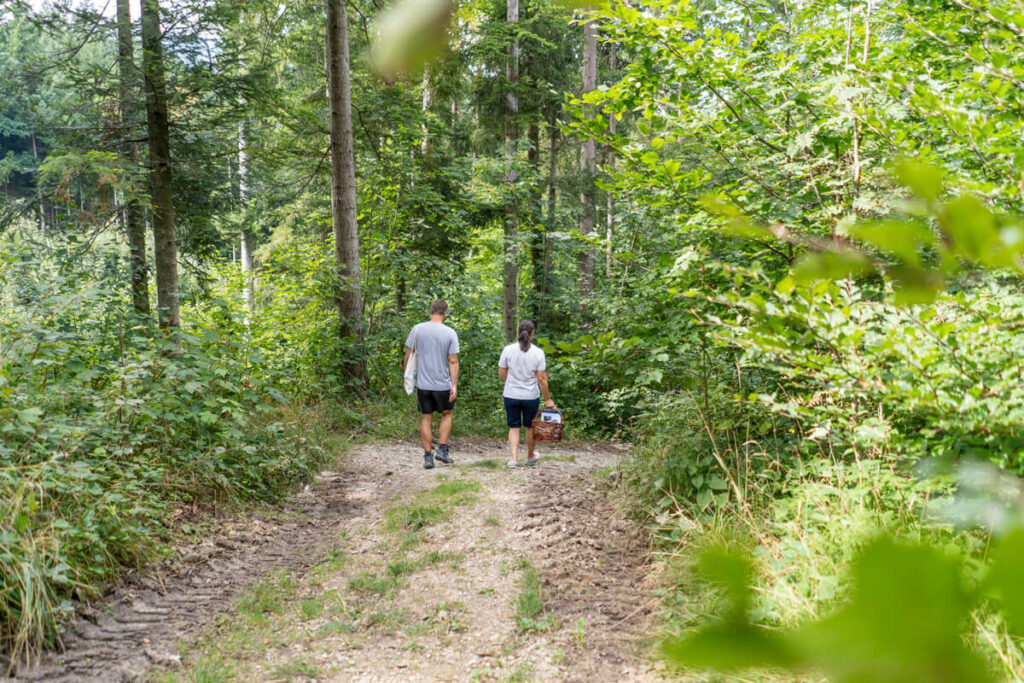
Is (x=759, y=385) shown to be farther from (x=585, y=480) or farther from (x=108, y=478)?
(x=108, y=478)

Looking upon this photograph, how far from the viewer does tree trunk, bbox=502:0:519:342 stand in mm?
14867

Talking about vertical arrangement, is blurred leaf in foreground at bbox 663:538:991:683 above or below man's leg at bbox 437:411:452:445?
above

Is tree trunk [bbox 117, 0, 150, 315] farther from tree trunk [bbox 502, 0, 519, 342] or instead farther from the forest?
tree trunk [bbox 502, 0, 519, 342]

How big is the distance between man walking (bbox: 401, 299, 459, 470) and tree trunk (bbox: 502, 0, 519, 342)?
6891 mm

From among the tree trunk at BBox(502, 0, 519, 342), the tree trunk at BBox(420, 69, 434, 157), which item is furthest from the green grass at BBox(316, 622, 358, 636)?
the tree trunk at BBox(502, 0, 519, 342)

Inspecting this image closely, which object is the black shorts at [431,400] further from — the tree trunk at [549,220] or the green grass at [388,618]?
the tree trunk at [549,220]

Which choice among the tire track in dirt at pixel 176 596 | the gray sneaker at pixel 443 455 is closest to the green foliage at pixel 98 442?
the tire track in dirt at pixel 176 596

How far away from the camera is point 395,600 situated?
4.51m

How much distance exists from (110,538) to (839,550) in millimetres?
4799

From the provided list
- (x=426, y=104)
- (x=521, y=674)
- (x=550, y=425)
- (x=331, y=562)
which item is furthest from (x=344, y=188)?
(x=521, y=674)

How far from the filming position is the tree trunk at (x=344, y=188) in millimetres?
10047

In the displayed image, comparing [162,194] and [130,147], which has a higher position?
[130,147]

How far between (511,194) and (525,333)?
25.7 ft

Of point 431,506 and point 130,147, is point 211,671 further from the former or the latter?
point 130,147
